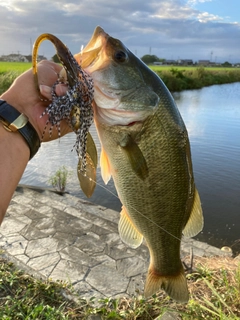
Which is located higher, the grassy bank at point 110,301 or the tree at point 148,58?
the tree at point 148,58

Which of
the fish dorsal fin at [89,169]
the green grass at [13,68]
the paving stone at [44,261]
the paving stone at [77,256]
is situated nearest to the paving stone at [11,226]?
the paving stone at [44,261]

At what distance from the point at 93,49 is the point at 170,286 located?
1.77 meters

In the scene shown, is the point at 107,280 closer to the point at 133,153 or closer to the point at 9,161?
the point at 133,153

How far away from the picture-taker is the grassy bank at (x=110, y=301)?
3441 millimetres

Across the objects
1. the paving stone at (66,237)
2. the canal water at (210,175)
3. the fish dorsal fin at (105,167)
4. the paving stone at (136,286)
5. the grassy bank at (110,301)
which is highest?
the fish dorsal fin at (105,167)

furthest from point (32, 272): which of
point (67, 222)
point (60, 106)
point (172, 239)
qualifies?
point (60, 106)

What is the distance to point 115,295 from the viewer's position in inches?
165

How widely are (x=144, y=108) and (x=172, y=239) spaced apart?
39.5 inches

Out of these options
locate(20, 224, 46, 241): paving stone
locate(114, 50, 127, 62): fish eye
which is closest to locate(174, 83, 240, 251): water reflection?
locate(20, 224, 46, 241): paving stone

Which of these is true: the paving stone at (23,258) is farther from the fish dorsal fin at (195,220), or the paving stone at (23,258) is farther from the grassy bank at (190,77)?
the grassy bank at (190,77)

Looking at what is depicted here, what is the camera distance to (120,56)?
6.55ft

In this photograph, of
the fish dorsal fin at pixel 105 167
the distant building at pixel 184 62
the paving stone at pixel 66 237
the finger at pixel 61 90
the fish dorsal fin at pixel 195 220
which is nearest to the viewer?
the finger at pixel 61 90

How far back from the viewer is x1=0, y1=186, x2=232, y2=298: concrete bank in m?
4.53

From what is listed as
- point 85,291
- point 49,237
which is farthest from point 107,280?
point 49,237
